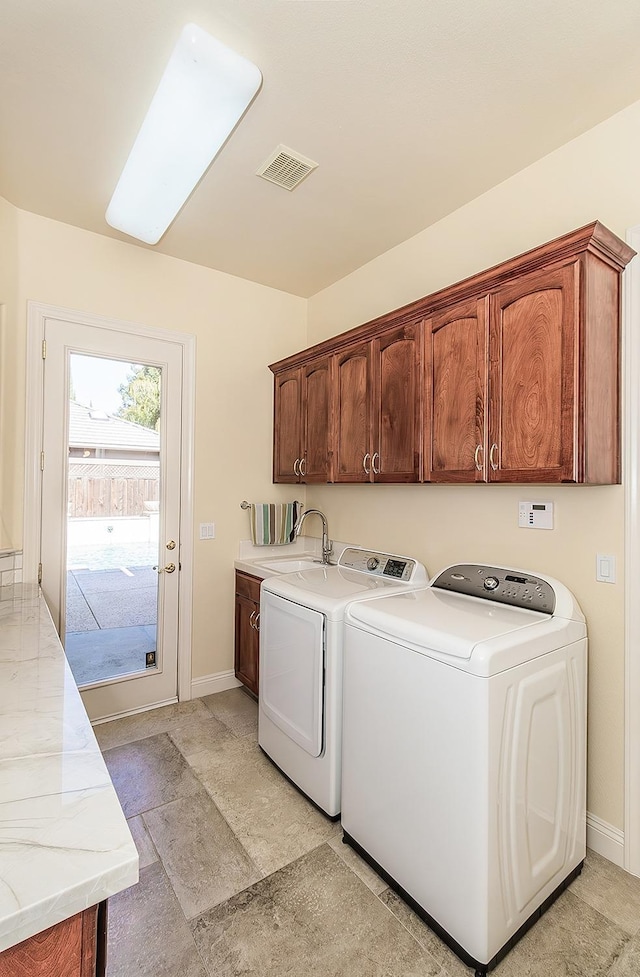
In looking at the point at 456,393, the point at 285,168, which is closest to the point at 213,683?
the point at 456,393

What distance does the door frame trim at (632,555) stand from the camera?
1.74 metres

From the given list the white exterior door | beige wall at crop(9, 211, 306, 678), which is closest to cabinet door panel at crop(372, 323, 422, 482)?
beige wall at crop(9, 211, 306, 678)

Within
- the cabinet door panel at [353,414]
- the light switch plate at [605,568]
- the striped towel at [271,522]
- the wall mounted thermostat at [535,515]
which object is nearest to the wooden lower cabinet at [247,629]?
the striped towel at [271,522]

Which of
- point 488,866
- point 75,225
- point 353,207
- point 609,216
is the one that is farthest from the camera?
point 75,225

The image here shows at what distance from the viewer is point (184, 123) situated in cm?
172

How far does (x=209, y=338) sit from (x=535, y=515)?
2.33 metres

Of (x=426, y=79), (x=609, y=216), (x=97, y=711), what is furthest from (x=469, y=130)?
(x=97, y=711)

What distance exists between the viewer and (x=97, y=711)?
2783 mm

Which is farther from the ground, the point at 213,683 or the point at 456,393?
the point at 456,393

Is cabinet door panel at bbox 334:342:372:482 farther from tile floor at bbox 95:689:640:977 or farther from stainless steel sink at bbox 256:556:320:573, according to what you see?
tile floor at bbox 95:689:640:977

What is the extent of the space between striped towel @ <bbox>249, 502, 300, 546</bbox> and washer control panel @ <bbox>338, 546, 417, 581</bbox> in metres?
0.59

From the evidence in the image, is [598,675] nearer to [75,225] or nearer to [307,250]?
[307,250]

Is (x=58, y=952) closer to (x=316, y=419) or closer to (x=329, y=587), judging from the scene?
(x=329, y=587)

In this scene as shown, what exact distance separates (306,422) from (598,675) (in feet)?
6.74
